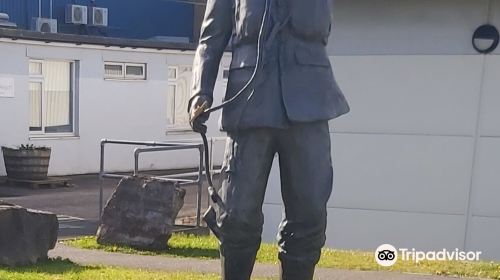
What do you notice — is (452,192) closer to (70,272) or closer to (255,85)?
(70,272)

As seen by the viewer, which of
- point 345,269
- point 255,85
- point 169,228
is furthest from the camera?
point 169,228

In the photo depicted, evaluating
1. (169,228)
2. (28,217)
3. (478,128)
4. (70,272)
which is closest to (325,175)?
(70,272)

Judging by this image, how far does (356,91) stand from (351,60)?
38 cm

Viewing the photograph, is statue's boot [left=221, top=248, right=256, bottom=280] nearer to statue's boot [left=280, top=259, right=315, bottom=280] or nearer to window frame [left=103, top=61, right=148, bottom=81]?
statue's boot [left=280, top=259, right=315, bottom=280]

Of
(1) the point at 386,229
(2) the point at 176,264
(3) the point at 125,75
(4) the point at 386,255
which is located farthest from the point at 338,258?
(3) the point at 125,75

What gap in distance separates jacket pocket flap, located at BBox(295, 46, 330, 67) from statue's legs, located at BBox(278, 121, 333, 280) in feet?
1.02

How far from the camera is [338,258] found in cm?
897

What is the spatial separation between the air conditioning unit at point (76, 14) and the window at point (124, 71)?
67.6 inches

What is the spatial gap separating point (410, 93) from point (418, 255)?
6.35 ft

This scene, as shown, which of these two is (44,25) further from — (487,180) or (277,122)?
(277,122)

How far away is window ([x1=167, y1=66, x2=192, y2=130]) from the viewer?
22.7 meters

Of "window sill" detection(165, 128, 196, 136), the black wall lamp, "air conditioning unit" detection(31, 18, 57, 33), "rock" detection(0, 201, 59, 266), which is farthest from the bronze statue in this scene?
"window sill" detection(165, 128, 196, 136)

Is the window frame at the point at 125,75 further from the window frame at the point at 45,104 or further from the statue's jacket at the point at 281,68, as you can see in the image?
the statue's jacket at the point at 281,68

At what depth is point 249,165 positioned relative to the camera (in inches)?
179
